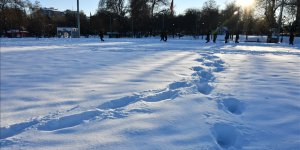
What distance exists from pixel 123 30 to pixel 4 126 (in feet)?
193

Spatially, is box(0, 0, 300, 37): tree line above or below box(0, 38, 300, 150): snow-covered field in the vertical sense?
above

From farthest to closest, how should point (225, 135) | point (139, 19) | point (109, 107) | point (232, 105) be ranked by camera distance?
1. point (139, 19)
2. point (232, 105)
3. point (109, 107)
4. point (225, 135)

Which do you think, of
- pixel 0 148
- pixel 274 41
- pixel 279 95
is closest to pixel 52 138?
pixel 0 148

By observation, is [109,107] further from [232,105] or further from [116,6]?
[116,6]

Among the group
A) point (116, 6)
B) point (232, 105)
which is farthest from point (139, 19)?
point (232, 105)

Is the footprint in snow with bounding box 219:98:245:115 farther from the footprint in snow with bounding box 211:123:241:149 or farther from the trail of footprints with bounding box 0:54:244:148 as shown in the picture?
the footprint in snow with bounding box 211:123:241:149

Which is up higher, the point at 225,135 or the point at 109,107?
the point at 109,107

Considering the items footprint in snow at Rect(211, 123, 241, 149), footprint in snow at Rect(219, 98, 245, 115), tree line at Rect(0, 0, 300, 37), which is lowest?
footprint in snow at Rect(211, 123, 241, 149)

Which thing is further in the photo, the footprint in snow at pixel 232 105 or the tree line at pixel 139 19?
the tree line at pixel 139 19

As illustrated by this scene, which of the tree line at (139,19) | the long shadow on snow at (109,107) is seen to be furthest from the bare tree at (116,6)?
the long shadow on snow at (109,107)

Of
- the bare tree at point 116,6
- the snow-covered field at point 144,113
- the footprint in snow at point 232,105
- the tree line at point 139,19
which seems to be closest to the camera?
the snow-covered field at point 144,113

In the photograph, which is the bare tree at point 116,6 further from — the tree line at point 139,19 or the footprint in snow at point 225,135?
the footprint in snow at point 225,135

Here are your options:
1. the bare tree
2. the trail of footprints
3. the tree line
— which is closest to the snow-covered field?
the trail of footprints

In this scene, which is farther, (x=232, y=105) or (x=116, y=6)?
(x=116, y=6)
